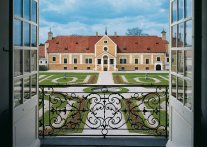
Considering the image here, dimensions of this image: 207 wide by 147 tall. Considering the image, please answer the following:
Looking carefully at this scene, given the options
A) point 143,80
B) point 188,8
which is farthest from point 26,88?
point 143,80

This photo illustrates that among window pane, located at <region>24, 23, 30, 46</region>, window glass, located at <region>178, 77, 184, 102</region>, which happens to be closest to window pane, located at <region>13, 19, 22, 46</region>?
window pane, located at <region>24, 23, 30, 46</region>

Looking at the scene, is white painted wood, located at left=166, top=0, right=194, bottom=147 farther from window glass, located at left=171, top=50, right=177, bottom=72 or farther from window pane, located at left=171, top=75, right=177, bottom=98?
window glass, located at left=171, top=50, right=177, bottom=72

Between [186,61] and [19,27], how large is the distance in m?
1.73

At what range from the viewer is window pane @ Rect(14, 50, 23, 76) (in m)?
2.85

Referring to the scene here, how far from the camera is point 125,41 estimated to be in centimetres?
4781

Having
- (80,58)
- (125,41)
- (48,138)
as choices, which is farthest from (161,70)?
(48,138)

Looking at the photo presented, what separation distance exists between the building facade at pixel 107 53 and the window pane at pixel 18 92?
42.7 m

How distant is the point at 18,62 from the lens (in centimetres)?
298

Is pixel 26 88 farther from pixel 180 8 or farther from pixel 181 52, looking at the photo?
pixel 180 8

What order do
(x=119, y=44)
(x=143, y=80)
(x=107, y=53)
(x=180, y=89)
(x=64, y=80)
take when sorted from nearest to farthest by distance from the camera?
(x=180, y=89) → (x=64, y=80) → (x=143, y=80) → (x=107, y=53) → (x=119, y=44)

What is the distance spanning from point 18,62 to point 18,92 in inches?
11.9

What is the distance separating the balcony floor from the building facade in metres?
41.2
